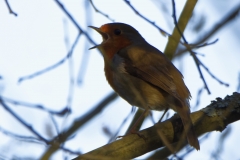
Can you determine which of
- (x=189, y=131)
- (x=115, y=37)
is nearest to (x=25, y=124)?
(x=189, y=131)

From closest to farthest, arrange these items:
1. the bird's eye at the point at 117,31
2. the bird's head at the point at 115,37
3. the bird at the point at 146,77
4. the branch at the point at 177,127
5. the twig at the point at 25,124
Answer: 1. the twig at the point at 25,124
2. the branch at the point at 177,127
3. the bird at the point at 146,77
4. the bird's head at the point at 115,37
5. the bird's eye at the point at 117,31

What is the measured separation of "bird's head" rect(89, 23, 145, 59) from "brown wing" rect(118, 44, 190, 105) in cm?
16

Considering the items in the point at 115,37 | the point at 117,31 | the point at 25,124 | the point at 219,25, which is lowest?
the point at 25,124

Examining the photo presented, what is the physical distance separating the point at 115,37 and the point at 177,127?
70.4 inches

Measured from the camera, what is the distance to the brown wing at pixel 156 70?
16.9 ft

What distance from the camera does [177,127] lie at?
4.48 meters

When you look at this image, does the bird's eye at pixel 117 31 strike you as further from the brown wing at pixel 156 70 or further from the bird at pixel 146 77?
the brown wing at pixel 156 70

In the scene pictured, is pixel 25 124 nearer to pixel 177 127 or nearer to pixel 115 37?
pixel 177 127

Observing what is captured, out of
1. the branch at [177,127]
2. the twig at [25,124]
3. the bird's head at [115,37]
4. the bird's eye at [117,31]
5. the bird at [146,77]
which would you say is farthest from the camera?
the bird's eye at [117,31]

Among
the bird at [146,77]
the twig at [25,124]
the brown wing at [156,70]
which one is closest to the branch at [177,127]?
the bird at [146,77]

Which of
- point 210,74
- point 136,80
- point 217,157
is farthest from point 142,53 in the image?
point 217,157

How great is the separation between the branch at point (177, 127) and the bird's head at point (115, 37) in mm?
1465

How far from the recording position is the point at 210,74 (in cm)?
470

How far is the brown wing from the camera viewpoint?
16.9ft
